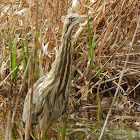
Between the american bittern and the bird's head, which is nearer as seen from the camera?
the bird's head

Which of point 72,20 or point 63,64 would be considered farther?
point 63,64

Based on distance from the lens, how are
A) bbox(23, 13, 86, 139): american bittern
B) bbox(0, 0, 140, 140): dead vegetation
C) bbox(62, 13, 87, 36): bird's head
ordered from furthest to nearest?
bbox(0, 0, 140, 140): dead vegetation → bbox(23, 13, 86, 139): american bittern → bbox(62, 13, 87, 36): bird's head

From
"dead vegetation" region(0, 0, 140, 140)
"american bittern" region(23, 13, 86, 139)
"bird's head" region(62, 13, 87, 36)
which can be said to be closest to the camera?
"bird's head" region(62, 13, 87, 36)

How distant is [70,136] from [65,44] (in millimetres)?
818

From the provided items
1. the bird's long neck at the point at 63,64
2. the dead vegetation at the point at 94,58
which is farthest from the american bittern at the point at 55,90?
the dead vegetation at the point at 94,58

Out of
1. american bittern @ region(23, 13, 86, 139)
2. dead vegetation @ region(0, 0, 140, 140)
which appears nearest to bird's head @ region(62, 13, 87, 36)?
american bittern @ region(23, 13, 86, 139)

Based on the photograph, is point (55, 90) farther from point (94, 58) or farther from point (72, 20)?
point (94, 58)

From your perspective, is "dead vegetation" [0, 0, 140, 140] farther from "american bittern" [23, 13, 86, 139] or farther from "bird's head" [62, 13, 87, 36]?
"bird's head" [62, 13, 87, 36]

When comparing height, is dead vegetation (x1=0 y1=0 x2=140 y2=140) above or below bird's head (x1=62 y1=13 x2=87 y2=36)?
below

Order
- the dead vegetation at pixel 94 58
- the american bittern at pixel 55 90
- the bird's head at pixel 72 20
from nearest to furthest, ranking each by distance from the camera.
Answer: the bird's head at pixel 72 20, the american bittern at pixel 55 90, the dead vegetation at pixel 94 58

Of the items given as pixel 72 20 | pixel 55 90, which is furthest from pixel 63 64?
pixel 72 20

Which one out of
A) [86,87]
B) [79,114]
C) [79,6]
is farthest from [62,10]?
[79,114]

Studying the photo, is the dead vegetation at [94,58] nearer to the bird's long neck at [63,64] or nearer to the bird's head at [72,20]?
the bird's long neck at [63,64]

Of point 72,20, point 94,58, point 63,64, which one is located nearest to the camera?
point 72,20
